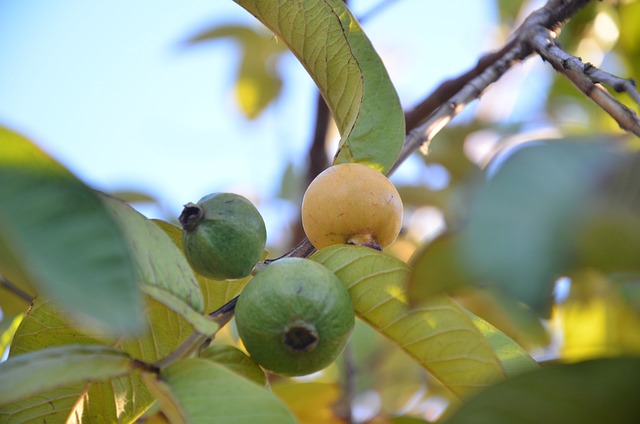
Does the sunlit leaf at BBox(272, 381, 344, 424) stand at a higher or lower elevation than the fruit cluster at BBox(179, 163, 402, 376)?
lower

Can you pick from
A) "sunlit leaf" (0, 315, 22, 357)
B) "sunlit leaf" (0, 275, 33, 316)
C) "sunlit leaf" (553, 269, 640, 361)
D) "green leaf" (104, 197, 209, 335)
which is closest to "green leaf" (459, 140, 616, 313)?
"green leaf" (104, 197, 209, 335)

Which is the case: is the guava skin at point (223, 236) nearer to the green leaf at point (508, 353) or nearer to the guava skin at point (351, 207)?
the guava skin at point (351, 207)

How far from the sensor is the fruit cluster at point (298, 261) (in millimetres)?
1019

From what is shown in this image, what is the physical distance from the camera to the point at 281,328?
1019mm

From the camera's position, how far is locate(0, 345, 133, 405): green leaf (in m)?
0.78

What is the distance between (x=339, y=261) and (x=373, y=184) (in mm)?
191

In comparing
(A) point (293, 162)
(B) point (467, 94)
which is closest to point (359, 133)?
(B) point (467, 94)

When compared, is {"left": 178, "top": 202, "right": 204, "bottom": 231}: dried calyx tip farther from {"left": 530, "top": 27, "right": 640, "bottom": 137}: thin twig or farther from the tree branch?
{"left": 530, "top": 27, "right": 640, "bottom": 137}: thin twig

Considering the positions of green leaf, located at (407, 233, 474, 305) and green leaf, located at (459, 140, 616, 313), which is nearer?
green leaf, located at (459, 140, 616, 313)

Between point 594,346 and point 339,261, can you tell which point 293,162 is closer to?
point 594,346

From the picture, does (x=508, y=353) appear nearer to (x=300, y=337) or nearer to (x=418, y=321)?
(x=418, y=321)

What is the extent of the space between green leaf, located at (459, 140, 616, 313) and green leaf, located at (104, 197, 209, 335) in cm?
43

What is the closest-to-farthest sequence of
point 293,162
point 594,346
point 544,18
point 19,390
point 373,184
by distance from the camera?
point 19,390 → point 373,184 → point 544,18 → point 594,346 → point 293,162

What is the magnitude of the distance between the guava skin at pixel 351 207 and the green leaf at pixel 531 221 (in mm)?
586
